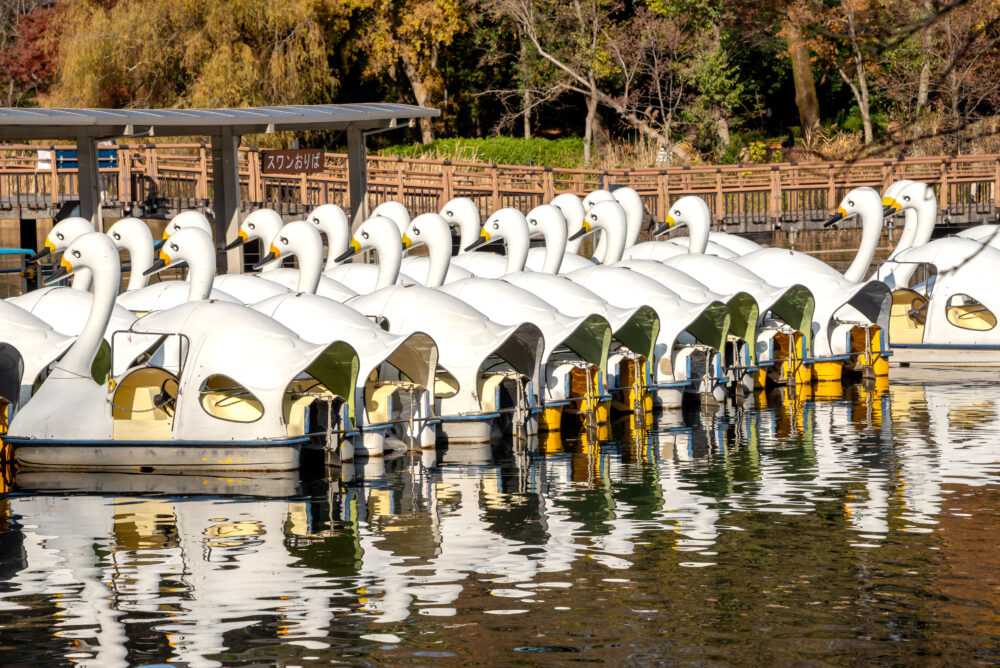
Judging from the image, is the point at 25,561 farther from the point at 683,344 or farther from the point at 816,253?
the point at 816,253

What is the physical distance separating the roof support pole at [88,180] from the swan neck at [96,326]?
6869 mm

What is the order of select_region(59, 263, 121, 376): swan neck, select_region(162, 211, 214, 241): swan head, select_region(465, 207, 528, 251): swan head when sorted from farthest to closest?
select_region(465, 207, 528, 251): swan head < select_region(162, 211, 214, 241): swan head < select_region(59, 263, 121, 376): swan neck

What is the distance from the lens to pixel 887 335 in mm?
22625

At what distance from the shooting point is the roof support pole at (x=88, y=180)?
934 inches

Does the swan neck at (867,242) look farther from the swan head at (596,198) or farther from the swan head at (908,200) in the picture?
the swan head at (596,198)

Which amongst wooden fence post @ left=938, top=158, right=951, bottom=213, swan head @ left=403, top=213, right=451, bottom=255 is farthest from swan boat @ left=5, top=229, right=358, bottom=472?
wooden fence post @ left=938, top=158, right=951, bottom=213

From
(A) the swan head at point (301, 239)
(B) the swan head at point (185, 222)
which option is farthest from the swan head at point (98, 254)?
(B) the swan head at point (185, 222)

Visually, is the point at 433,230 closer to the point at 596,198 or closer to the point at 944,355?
the point at 596,198

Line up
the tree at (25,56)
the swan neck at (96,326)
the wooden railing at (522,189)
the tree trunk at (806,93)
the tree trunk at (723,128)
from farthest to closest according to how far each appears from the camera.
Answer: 1. the tree at (25,56)
2. the tree trunk at (723,128)
3. the tree trunk at (806,93)
4. the wooden railing at (522,189)
5. the swan neck at (96,326)

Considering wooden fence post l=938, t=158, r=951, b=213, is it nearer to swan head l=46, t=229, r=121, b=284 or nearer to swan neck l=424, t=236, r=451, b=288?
swan neck l=424, t=236, r=451, b=288

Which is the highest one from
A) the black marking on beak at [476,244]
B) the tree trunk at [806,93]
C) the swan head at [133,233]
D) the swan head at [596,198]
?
the tree trunk at [806,93]

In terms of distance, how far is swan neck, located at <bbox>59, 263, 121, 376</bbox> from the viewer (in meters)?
16.7

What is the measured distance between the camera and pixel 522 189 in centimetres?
3672

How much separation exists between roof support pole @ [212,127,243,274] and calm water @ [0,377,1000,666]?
9.42 metres
